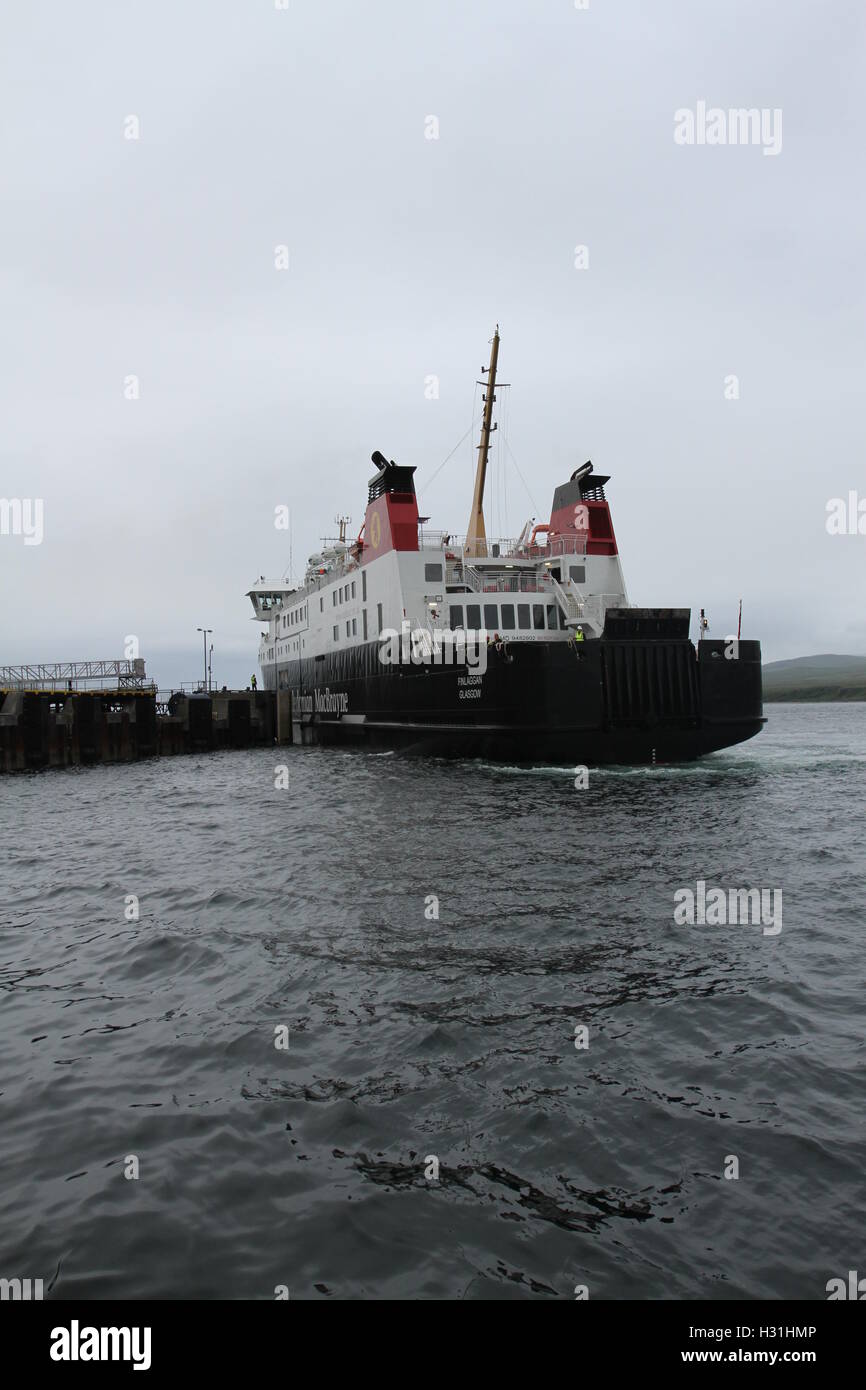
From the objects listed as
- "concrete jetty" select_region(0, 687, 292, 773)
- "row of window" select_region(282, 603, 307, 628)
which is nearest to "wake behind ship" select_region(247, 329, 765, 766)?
"row of window" select_region(282, 603, 307, 628)

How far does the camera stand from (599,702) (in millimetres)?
24281

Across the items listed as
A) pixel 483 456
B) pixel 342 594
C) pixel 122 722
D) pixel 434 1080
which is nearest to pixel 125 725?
pixel 122 722

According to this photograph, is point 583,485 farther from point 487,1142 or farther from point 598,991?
point 487,1142

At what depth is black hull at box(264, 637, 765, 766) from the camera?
79.3ft

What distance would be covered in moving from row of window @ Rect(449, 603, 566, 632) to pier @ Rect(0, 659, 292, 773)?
20.6 metres

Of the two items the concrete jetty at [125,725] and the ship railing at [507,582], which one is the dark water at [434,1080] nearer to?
the ship railing at [507,582]

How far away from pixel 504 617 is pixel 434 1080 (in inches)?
923

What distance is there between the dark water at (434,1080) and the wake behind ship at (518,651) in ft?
35.7

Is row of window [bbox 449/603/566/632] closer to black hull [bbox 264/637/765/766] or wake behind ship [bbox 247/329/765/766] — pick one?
wake behind ship [bbox 247/329/765/766]

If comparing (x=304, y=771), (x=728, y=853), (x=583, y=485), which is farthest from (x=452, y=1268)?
(x=583, y=485)

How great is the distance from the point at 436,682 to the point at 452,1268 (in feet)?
76.7

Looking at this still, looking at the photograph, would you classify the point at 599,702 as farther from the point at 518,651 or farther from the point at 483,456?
the point at 483,456

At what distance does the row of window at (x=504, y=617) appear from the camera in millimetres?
28766

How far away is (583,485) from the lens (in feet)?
99.8
